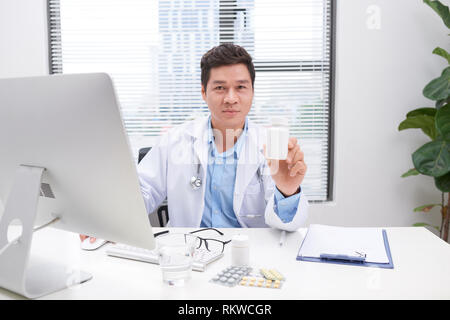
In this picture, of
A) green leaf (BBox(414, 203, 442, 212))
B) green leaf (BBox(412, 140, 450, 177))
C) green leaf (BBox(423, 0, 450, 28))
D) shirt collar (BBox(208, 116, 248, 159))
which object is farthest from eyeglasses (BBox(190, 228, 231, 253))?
green leaf (BBox(423, 0, 450, 28))

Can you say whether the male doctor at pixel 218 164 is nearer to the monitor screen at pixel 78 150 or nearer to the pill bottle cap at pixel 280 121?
the pill bottle cap at pixel 280 121

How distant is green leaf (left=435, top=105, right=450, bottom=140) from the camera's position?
1.99 meters

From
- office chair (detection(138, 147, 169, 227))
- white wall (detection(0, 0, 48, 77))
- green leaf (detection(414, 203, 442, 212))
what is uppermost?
white wall (detection(0, 0, 48, 77))

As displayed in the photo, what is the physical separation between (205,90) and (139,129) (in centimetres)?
113

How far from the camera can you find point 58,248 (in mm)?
1106

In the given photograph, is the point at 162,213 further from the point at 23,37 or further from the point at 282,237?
the point at 23,37

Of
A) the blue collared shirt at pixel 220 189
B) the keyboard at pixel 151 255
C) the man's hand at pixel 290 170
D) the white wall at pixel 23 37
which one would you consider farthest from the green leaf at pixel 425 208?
the white wall at pixel 23 37

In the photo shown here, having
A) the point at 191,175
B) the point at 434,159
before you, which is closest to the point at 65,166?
the point at 191,175

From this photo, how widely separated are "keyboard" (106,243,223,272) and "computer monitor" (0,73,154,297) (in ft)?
0.47

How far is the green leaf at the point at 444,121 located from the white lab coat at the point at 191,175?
0.99 meters

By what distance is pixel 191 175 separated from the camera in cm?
164

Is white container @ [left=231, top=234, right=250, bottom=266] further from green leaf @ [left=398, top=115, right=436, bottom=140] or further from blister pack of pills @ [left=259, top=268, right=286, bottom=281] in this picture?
green leaf @ [left=398, top=115, right=436, bottom=140]

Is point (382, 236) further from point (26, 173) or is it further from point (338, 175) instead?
point (338, 175)
